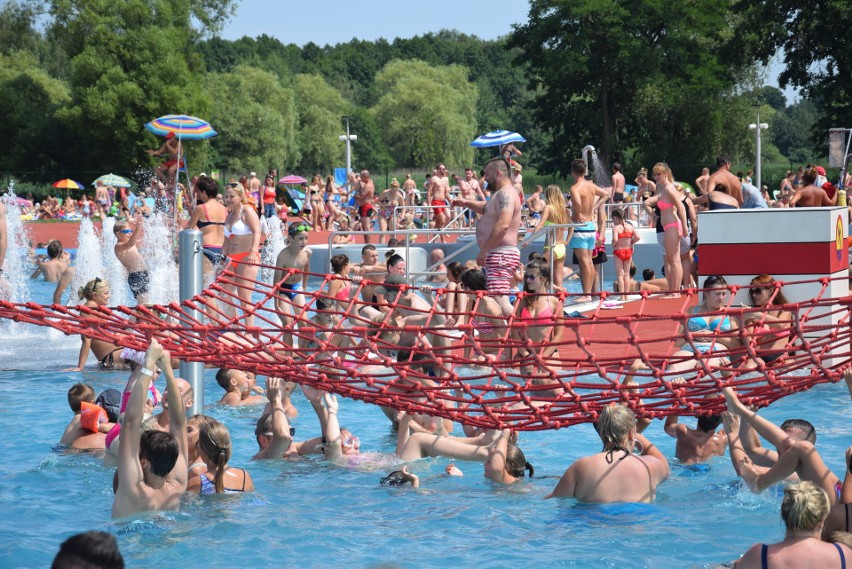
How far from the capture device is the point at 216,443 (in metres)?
5.50

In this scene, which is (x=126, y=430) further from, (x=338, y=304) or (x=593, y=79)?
(x=593, y=79)

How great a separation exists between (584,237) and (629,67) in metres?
34.6

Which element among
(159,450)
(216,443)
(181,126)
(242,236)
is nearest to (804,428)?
(216,443)

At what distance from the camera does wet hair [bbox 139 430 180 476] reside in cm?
512

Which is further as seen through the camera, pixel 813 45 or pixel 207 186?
pixel 813 45

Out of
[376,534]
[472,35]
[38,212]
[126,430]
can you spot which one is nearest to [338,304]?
[376,534]

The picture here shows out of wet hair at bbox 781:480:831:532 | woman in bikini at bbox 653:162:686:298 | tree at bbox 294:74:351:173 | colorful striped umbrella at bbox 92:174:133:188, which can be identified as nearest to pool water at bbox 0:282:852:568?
wet hair at bbox 781:480:831:532

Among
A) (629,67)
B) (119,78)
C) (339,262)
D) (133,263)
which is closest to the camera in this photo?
(339,262)

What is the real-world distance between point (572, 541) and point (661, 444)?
2.42 meters

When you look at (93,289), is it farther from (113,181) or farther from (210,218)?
(113,181)

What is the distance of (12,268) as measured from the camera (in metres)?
18.3

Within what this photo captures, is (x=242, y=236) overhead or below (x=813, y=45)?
below

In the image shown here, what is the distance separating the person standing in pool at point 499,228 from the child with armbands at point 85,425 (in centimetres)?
306

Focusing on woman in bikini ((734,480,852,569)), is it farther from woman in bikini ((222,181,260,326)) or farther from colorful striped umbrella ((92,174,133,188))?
colorful striped umbrella ((92,174,133,188))
